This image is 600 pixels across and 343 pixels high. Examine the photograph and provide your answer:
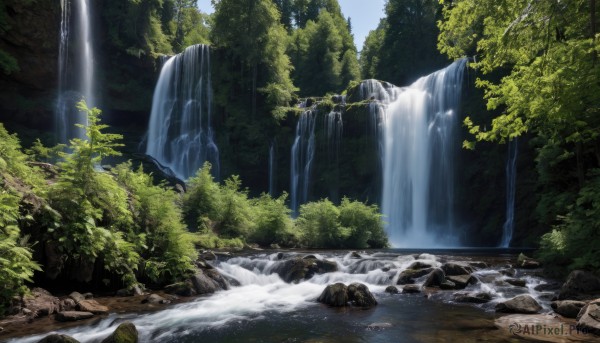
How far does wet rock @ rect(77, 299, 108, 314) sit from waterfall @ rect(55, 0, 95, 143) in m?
27.0

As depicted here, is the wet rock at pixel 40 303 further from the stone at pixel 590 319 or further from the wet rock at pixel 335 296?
the stone at pixel 590 319

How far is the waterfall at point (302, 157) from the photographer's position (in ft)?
113

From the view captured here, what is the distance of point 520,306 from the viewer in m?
8.70

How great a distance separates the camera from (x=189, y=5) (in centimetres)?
5741

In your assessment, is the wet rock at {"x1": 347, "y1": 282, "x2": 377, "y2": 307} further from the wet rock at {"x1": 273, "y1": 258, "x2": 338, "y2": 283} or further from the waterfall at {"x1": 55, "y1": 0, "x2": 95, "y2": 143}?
the waterfall at {"x1": 55, "y1": 0, "x2": 95, "y2": 143}

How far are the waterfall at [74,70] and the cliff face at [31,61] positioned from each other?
2.32 ft

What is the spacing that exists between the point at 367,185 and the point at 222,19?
67.4 ft

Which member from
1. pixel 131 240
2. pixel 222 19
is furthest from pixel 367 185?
pixel 131 240

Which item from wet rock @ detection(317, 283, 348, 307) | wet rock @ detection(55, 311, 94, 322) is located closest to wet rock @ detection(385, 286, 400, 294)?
wet rock @ detection(317, 283, 348, 307)

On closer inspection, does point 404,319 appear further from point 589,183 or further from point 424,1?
point 424,1

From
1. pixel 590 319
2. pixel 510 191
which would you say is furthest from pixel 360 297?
pixel 510 191

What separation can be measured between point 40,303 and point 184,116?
30266 millimetres

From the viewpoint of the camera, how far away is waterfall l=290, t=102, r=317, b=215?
34531mm

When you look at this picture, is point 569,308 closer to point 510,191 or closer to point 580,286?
point 580,286
